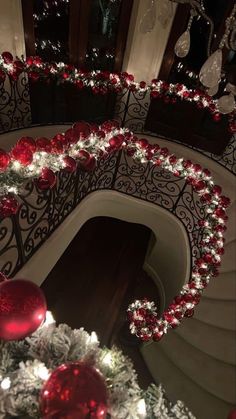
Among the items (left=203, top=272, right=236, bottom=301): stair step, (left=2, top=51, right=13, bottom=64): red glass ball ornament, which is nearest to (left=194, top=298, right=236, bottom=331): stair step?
(left=203, top=272, right=236, bottom=301): stair step

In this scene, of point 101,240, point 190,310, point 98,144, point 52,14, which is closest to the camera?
point 98,144

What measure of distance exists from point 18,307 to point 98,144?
2.40 m

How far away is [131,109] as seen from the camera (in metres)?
7.96

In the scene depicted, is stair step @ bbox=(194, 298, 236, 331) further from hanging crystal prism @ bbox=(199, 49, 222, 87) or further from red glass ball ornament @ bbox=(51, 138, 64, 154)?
red glass ball ornament @ bbox=(51, 138, 64, 154)

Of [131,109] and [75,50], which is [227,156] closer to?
[131,109]

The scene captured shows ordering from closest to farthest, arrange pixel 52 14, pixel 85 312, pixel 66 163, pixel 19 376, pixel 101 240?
pixel 19 376
pixel 66 163
pixel 52 14
pixel 85 312
pixel 101 240

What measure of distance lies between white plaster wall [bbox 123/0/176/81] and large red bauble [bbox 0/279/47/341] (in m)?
6.63

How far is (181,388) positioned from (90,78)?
21.5 feet

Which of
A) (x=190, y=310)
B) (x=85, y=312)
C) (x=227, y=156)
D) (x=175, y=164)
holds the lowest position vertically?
(x=85, y=312)

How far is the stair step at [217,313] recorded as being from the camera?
5.72 metres

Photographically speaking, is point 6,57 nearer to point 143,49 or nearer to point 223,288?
point 143,49

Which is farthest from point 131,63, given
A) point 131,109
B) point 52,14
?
point 52,14

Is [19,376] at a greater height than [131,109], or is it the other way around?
[19,376]

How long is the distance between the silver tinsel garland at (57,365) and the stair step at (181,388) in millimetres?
5009
